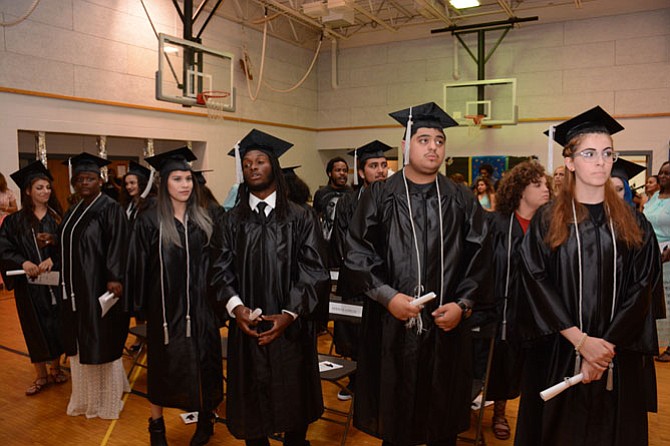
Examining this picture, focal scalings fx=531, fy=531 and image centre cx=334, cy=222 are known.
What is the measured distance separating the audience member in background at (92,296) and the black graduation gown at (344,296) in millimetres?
1570

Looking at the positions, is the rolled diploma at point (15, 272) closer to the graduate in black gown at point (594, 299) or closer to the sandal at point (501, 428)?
the sandal at point (501, 428)

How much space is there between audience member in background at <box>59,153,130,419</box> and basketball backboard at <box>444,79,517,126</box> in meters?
8.85

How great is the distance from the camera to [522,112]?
11391 millimetres

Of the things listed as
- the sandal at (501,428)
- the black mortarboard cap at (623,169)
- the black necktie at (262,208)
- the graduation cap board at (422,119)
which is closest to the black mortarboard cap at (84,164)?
the black necktie at (262,208)

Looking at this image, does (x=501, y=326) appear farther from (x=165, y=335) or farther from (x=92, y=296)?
(x=92, y=296)

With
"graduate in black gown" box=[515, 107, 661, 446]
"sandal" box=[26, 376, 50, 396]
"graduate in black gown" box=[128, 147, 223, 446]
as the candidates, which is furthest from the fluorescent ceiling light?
"sandal" box=[26, 376, 50, 396]

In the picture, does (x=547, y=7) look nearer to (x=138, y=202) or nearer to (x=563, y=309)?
(x=138, y=202)

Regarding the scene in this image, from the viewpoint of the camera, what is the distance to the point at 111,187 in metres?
8.30

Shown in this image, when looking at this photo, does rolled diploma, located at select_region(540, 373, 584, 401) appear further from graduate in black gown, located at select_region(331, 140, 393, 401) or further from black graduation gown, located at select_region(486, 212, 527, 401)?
graduate in black gown, located at select_region(331, 140, 393, 401)

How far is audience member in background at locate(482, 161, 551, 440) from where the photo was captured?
10.7 ft

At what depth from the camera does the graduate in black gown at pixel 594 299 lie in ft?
7.07

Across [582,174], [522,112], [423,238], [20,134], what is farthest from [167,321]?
[522,112]

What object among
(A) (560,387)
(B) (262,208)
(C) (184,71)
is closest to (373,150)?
(B) (262,208)

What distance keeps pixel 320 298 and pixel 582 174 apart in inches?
53.4
